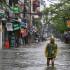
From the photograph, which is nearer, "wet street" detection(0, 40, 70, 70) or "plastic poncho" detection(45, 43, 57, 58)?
"wet street" detection(0, 40, 70, 70)

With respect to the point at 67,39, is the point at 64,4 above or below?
above

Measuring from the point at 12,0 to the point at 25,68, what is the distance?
42.7m

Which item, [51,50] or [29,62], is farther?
[29,62]

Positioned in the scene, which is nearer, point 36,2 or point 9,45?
point 9,45

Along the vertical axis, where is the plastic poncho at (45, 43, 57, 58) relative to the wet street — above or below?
above

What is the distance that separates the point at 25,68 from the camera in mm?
23328

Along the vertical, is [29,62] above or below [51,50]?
below

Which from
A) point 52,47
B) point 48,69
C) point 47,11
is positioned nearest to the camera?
point 48,69

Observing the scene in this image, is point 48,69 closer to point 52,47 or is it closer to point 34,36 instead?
point 52,47

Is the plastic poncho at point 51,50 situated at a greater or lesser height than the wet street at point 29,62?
greater

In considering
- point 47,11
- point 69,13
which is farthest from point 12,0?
point 47,11

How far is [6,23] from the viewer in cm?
5684

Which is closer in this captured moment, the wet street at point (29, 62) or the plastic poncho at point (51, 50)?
the wet street at point (29, 62)

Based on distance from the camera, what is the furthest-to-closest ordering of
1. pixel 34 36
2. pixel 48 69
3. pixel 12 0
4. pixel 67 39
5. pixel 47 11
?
pixel 34 36 < pixel 67 39 < pixel 47 11 < pixel 12 0 < pixel 48 69
